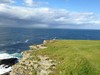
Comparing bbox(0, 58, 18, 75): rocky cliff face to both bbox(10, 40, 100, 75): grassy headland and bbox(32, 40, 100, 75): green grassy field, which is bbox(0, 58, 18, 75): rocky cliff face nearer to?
bbox(10, 40, 100, 75): grassy headland

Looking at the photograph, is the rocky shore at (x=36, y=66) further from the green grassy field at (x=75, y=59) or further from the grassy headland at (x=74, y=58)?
the green grassy field at (x=75, y=59)

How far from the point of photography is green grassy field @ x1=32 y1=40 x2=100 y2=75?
116 feet

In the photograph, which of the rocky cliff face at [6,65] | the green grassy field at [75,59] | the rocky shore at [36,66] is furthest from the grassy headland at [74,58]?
the rocky cliff face at [6,65]

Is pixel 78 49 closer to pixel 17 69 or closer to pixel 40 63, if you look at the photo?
pixel 40 63

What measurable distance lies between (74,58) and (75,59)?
0.47 metres

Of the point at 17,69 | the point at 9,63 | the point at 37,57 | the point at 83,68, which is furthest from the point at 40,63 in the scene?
the point at 9,63

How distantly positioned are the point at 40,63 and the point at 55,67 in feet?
11.0

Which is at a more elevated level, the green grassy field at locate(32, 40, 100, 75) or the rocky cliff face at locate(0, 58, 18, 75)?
the green grassy field at locate(32, 40, 100, 75)

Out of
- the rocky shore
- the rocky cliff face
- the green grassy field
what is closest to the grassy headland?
the green grassy field

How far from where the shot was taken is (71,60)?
37.6 meters

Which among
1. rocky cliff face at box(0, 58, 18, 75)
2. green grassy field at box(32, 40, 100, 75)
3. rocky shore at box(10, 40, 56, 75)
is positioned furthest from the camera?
rocky cliff face at box(0, 58, 18, 75)

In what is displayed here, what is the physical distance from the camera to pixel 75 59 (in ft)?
123

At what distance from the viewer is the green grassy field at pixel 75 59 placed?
35438 millimetres

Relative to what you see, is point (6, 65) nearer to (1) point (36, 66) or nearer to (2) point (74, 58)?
(1) point (36, 66)
